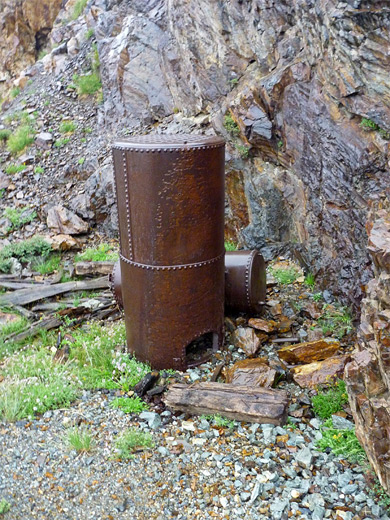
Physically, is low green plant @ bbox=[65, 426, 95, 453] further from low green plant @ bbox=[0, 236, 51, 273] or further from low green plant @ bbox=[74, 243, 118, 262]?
low green plant @ bbox=[0, 236, 51, 273]

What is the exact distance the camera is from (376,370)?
342 centimetres

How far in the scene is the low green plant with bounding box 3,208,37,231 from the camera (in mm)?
10586

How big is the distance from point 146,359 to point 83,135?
8722mm

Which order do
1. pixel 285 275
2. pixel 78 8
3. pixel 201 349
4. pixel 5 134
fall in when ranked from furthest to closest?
pixel 78 8
pixel 5 134
pixel 285 275
pixel 201 349

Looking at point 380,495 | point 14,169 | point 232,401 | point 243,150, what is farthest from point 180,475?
point 14,169

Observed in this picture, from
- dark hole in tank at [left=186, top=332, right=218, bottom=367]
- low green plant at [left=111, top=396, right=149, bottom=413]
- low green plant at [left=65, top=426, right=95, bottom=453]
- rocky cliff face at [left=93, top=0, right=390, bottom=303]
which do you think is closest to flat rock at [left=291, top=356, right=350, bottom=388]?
dark hole in tank at [left=186, top=332, right=218, bottom=367]

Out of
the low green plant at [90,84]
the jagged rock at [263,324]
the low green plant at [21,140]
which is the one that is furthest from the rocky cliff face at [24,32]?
the jagged rock at [263,324]

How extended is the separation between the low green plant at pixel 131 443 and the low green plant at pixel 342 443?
146cm

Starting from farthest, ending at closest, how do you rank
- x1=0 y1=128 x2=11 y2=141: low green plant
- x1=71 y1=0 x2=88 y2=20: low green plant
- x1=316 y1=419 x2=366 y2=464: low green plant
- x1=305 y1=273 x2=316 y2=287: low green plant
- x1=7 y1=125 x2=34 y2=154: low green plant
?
x1=71 y1=0 x2=88 y2=20: low green plant
x1=0 y1=128 x2=11 y2=141: low green plant
x1=7 y1=125 x2=34 y2=154: low green plant
x1=305 y1=273 x2=316 y2=287: low green plant
x1=316 y1=419 x2=366 y2=464: low green plant

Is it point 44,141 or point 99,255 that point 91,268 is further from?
point 44,141

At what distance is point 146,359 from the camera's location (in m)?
5.06

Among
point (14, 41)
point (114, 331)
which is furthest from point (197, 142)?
point (14, 41)

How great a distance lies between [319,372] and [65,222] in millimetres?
7248

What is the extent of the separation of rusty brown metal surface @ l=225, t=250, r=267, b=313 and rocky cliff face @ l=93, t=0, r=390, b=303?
123 centimetres
